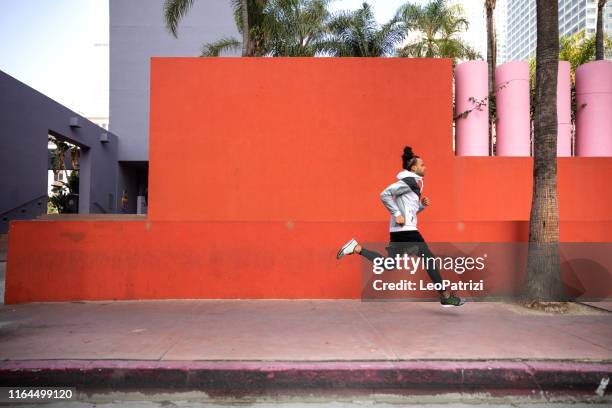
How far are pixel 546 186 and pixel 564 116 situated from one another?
118 inches

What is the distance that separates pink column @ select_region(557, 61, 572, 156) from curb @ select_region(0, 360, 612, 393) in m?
5.59

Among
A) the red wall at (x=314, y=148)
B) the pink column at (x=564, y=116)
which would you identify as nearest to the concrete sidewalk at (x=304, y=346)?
the red wall at (x=314, y=148)

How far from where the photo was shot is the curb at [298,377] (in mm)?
3887

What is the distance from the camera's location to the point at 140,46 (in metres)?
26.9

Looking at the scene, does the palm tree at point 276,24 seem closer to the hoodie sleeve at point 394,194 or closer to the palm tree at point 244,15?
the palm tree at point 244,15

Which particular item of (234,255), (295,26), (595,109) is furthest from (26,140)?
(595,109)

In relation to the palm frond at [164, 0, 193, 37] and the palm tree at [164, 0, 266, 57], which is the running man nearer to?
the palm tree at [164, 0, 266, 57]

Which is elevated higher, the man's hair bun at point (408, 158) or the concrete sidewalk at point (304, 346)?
the man's hair bun at point (408, 158)

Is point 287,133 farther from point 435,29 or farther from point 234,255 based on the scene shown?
point 435,29

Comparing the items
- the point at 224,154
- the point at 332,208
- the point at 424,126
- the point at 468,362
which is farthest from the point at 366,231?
the point at 468,362

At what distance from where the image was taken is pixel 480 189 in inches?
308

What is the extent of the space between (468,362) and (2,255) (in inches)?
615

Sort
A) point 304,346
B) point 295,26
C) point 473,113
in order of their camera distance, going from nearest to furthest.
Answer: point 304,346 < point 473,113 < point 295,26

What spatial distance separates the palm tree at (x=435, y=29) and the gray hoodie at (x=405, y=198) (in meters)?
18.8
